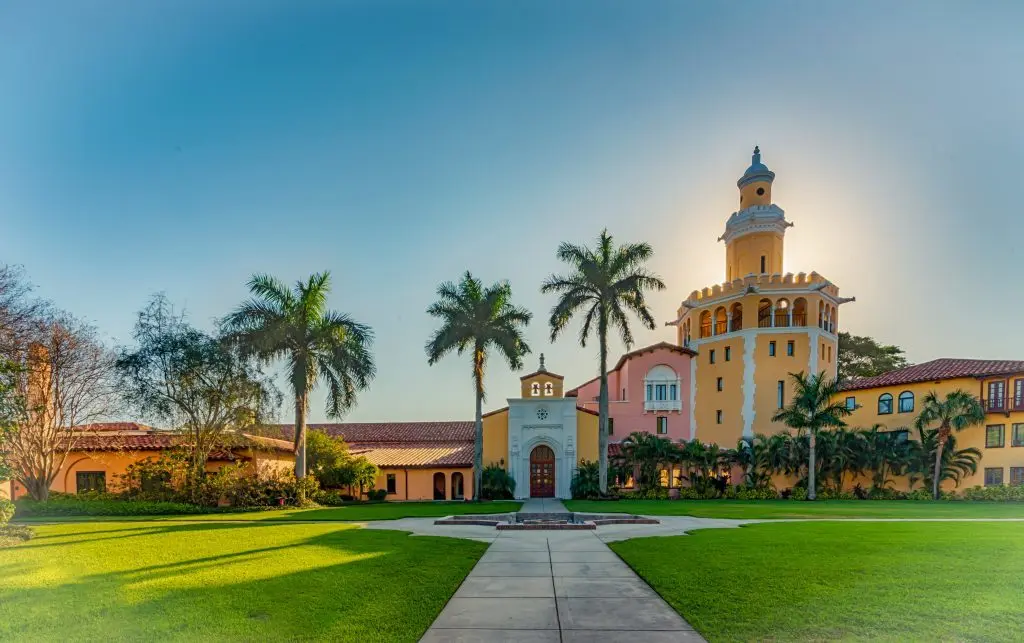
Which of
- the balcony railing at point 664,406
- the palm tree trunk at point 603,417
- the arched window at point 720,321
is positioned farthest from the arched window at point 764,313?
the palm tree trunk at point 603,417

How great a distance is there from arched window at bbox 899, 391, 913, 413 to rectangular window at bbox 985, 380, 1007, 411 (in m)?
3.70

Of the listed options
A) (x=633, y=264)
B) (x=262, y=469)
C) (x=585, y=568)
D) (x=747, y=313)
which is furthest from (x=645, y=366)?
(x=585, y=568)

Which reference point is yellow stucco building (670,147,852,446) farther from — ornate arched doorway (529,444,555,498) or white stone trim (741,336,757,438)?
ornate arched doorway (529,444,555,498)

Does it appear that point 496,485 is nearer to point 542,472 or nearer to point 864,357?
point 542,472

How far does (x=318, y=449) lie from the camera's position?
1163 inches

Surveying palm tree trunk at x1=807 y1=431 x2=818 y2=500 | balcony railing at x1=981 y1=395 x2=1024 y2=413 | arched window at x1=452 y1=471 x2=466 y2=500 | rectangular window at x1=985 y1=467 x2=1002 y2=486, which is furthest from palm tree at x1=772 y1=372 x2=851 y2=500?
arched window at x1=452 y1=471 x2=466 y2=500

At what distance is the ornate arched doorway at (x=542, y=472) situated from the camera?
108 feet

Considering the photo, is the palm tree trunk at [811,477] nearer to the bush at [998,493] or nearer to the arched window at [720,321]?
the bush at [998,493]

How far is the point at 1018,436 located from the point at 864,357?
67.2 ft

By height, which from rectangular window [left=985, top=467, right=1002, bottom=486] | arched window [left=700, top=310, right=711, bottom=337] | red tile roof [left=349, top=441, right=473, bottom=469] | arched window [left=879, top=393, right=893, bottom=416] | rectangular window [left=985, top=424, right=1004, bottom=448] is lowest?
rectangular window [left=985, top=467, right=1002, bottom=486]

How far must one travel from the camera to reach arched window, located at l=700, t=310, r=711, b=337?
133ft

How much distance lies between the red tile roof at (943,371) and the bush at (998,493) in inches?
262

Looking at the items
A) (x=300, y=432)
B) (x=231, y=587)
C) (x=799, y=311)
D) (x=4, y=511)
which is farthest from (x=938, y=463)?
(x=4, y=511)

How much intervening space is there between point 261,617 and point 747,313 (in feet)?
125
